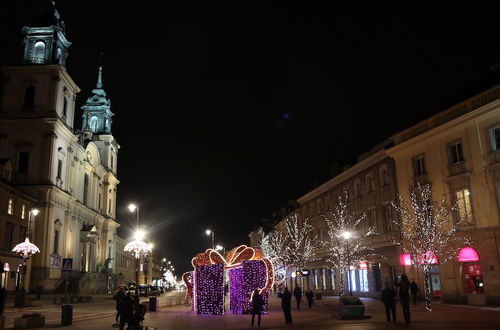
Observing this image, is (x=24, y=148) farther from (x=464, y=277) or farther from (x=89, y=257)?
(x=464, y=277)

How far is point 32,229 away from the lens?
51.4 m

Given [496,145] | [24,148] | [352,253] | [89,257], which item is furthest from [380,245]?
[89,257]

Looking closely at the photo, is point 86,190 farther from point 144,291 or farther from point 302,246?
point 302,246

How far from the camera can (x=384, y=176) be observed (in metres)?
39.3

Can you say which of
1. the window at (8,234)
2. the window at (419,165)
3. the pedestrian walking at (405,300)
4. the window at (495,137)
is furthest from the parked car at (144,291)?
the window at (495,137)

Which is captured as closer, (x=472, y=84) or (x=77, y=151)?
(x=472, y=84)

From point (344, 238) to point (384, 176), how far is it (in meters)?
6.82

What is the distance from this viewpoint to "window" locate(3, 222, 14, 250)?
44.0 metres

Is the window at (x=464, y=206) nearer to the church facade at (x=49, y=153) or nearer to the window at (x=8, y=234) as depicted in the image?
the church facade at (x=49, y=153)

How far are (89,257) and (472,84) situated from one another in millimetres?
57385

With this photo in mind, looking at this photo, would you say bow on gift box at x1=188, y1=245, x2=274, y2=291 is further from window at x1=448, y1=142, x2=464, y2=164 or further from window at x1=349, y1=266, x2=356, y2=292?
window at x1=349, y1=266, x2=356, y2=292

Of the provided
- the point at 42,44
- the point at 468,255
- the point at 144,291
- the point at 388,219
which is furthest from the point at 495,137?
the point at 42,44

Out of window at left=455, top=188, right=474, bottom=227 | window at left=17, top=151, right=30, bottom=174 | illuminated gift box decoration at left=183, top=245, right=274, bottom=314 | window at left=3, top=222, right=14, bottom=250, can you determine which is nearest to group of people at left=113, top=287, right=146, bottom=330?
illuminated gift box decoration at left=183, top=245, right=274, bottom=314

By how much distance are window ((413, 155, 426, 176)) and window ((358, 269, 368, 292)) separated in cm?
1185
